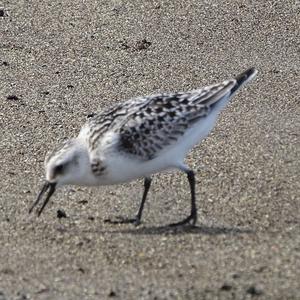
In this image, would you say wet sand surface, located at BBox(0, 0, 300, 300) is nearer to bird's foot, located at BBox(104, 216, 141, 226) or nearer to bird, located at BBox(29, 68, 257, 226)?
bird's foot, located at BBox(104, 216, 141, 226)

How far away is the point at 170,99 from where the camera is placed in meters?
8.65

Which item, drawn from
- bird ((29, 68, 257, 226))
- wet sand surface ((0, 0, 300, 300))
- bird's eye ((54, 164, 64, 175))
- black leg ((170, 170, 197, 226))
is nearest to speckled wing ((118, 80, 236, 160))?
bird ((29, 68, 257, 226))

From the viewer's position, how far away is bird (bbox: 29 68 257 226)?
837cm

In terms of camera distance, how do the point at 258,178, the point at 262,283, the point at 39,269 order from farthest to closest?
the point at 258,178 < the point at 39,269 < the point at 262,283

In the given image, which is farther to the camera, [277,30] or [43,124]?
[277,30]

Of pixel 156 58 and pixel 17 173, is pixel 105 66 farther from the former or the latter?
pixel 17 173

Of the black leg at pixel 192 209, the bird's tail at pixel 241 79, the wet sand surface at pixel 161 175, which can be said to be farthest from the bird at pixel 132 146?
the bird's tail at pixel 241 79

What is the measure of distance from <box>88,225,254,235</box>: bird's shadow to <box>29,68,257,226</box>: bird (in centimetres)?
7

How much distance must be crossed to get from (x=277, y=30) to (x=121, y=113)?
17.4 ft

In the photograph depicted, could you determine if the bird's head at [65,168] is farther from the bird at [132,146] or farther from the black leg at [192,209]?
the black leg at [192,209]

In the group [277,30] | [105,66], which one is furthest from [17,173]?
[277,30]

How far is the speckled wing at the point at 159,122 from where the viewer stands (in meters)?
8.37

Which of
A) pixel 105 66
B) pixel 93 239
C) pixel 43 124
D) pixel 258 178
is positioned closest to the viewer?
pixel 93 239

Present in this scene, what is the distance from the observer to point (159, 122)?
8.47m
